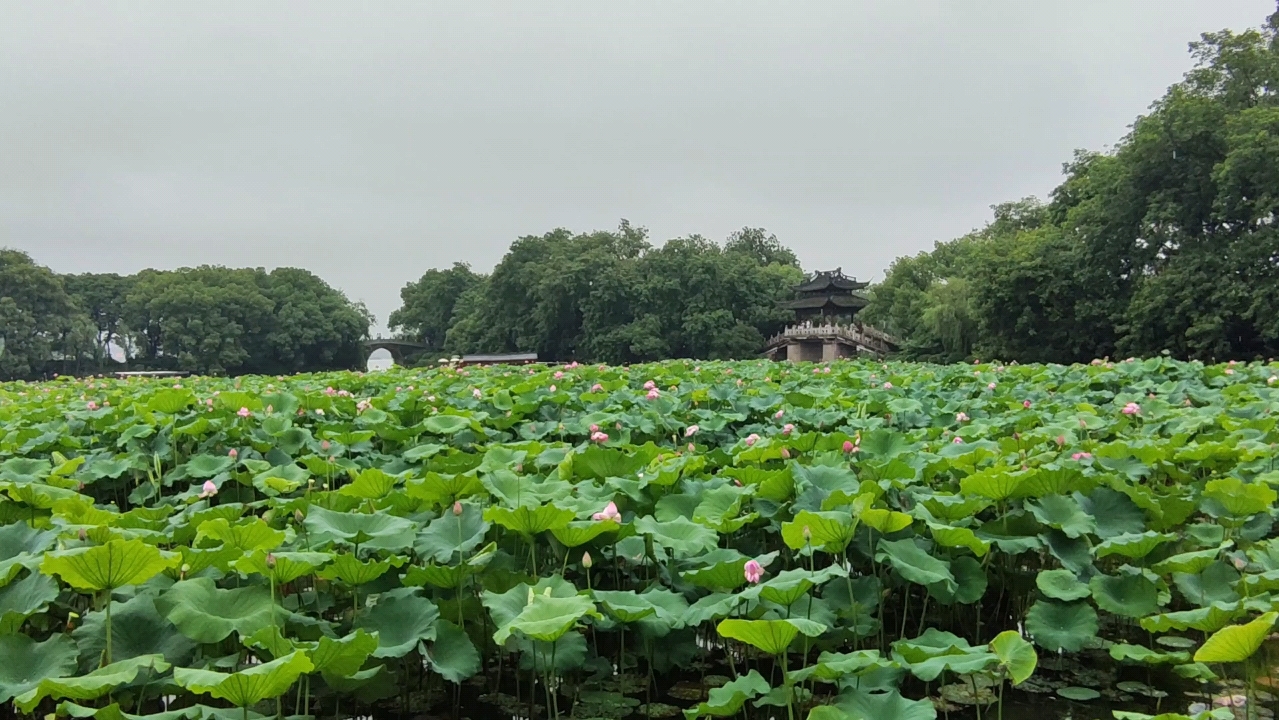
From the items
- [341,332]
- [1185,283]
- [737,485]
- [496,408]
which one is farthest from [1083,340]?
[341,332]

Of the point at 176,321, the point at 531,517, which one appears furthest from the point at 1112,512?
the point at 176,321

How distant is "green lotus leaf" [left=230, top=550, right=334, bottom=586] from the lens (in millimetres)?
1487

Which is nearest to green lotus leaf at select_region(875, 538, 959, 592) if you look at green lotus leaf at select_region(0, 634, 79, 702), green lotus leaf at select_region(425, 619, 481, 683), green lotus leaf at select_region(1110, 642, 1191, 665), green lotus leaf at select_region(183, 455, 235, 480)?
green lotus leaf at select_region(1110, 642, 1191, 665)

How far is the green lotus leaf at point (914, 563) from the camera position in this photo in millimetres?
1683

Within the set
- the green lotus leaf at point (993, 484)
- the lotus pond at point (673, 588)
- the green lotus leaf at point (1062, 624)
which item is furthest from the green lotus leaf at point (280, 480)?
the green lotus leaf at point (1062, 624)

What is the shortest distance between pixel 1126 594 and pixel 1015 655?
2.11 feet

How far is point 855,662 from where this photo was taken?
1.38 meters

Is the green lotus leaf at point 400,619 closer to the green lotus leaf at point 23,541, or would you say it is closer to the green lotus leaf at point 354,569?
the green lotus leaf at point 354,569

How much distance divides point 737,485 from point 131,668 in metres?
1.44

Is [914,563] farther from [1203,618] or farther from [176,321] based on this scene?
[176,321]

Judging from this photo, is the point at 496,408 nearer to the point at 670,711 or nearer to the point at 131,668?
the point at 670,711

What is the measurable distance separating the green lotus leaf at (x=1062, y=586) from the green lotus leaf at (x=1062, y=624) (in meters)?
0.03

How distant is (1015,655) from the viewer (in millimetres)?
1363

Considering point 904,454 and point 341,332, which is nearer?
point 904,454
